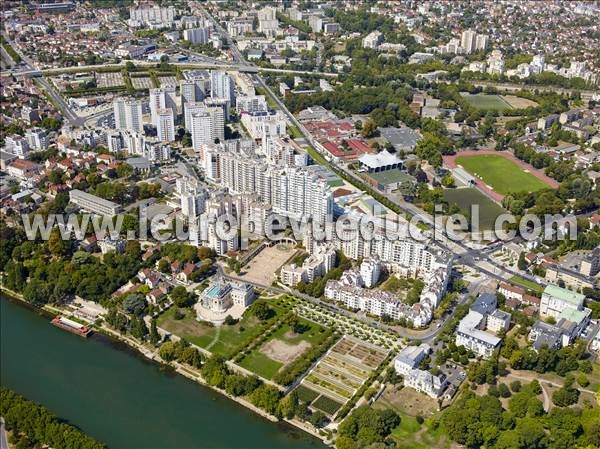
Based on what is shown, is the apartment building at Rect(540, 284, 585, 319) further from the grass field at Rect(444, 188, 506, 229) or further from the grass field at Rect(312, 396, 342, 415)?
the grass field at Rect(312, 396, 342, 415)

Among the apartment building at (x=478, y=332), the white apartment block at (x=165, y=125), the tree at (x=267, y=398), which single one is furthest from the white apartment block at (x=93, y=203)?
the apartment building at (x=478, y=332)

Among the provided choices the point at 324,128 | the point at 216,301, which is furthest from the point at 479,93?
the point at 216,301

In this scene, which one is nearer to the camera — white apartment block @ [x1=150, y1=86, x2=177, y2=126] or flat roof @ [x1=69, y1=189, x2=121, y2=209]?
flat roof @ [x1=69, y1=189, x2=121, y2=209]

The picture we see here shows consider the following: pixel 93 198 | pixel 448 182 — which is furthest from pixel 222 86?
pixel 448 182

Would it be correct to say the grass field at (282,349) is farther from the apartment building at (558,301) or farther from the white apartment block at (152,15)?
the white apartment block at (152,15)

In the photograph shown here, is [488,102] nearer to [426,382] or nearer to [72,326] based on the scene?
[426,382]

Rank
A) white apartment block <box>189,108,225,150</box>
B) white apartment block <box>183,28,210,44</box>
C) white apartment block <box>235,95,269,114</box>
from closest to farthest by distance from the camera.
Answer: white apartment block <box>189,108,225,150</box>
white apartment block <box>235,95,269,114</box>
white apartment block <box>183,28,210,44</box>

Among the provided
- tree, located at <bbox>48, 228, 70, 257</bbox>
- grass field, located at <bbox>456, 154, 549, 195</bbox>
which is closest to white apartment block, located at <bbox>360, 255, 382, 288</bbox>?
grass field, located at <bbox>456, 154, 549, 195</bbox>
